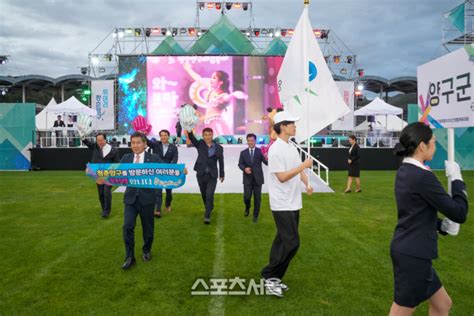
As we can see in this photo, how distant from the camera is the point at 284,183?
394 cm

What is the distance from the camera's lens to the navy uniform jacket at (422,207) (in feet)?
7.60

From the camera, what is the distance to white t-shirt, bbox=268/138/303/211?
3.85 meters

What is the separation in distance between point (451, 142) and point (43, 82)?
4135 centimetres

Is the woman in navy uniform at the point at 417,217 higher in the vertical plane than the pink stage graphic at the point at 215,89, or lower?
lower

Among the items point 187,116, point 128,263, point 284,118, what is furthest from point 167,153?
point 284,118

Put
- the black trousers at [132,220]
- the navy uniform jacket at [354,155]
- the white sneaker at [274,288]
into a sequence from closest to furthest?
1. the white sneaker at [274,288]
2. the black trousers at [132,220]
3. the navy uniform jacket at [354,155]

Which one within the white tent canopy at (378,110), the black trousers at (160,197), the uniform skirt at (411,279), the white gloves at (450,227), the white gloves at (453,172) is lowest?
the black trousers at (160,197)

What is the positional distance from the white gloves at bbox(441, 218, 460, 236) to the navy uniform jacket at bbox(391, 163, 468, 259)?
8cm

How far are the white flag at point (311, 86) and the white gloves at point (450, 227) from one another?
3275mm

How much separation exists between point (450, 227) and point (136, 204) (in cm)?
372

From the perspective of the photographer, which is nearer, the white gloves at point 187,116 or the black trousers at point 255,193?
the white gloves at point 187,116

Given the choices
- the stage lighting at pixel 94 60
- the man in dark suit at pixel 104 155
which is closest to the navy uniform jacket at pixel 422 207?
the man in dark suit at pixel 104 155

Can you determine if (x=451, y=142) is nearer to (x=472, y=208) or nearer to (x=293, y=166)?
(x=293, y=166)

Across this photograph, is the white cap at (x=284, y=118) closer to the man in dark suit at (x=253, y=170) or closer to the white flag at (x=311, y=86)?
the white flag at (x=311, y=86)
